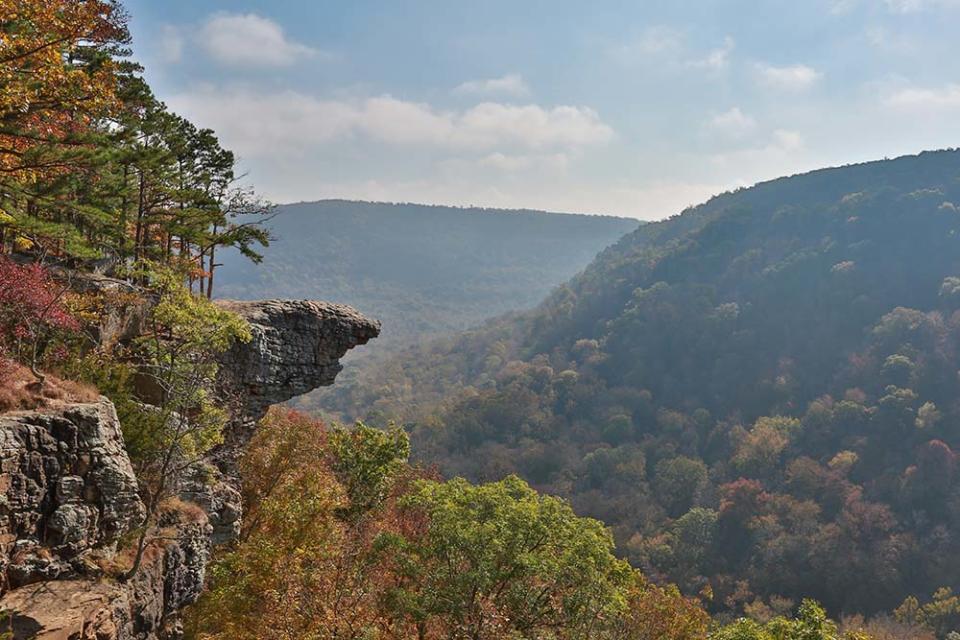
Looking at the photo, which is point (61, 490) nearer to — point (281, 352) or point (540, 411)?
point (281, 352)

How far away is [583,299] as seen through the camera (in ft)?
525

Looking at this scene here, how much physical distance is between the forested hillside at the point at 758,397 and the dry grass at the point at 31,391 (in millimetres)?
34872

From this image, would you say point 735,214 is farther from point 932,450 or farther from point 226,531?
point 226,531

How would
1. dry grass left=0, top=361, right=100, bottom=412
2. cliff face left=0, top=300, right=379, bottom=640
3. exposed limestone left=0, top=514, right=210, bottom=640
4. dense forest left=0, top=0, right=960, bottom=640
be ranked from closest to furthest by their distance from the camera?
exposed limestone left=0, top=514, right=210, bottom=640 < cliff face left=0, top=300, right=379, bottom=640 < dry grass left=0, top=361, right=100, bottom=412 < dense forest left=0, top=0, right=960, bottom=640

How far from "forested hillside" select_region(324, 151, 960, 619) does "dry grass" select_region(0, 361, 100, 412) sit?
1373 inches

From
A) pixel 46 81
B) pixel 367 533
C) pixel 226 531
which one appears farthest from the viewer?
pixel 367 533

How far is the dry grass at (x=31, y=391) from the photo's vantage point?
12.1 meters

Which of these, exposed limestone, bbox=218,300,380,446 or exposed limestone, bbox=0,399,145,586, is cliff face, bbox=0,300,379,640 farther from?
exposed limestone, bbox=218,300,380,446

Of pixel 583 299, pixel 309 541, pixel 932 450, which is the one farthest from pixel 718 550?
pixel 583 299

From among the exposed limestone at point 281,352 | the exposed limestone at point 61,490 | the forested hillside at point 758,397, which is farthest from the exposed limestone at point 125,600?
the forested hillside at point 758,397

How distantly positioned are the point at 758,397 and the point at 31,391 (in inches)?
4356

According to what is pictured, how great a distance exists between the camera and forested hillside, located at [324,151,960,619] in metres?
69.7

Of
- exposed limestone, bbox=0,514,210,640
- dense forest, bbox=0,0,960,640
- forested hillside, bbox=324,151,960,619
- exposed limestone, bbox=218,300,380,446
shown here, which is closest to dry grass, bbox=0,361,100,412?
dense forest, bbox=0,0,960,640

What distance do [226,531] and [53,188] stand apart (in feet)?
34.6
